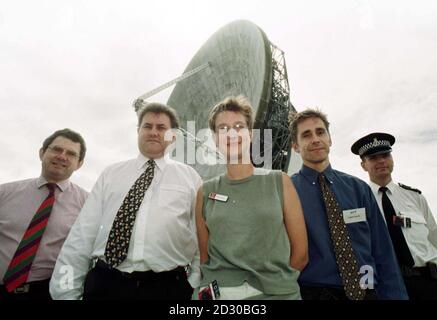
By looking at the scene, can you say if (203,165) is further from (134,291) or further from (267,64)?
(134,291)

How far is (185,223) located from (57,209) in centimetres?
210

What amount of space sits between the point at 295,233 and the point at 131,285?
1480 millimetres

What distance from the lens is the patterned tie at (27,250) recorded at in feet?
11.6

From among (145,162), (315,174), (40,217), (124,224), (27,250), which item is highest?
(145,162)

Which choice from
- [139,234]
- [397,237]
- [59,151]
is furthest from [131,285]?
[397,237]

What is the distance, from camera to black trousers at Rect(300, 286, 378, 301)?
8.65ft

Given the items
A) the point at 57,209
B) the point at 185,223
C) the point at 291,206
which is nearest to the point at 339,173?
the point at 291,206

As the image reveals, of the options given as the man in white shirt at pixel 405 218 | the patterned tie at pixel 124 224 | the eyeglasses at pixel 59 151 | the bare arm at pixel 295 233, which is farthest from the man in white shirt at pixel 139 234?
the man in white shirt at pixel 405 218

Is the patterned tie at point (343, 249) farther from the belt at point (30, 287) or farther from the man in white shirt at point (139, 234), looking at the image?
the belt at point (30, 287)

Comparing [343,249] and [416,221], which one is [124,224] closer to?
[343,249]

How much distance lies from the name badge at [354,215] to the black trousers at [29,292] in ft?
11.4

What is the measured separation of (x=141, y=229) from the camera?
2.95 metres

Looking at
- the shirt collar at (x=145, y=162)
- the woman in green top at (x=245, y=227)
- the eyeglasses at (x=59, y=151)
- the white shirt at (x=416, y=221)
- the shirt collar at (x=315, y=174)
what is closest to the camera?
the woman in green top at (x=245, y=227)

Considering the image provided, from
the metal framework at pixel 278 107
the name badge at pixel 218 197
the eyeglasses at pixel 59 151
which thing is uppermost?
the metal framework at pixel 278 107
